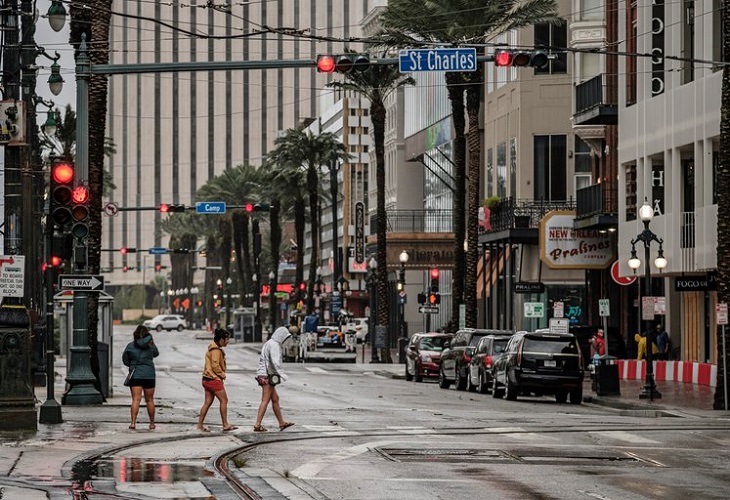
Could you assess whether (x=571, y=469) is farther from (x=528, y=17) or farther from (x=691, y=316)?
(x=528, y=17)

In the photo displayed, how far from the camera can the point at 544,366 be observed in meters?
40.1

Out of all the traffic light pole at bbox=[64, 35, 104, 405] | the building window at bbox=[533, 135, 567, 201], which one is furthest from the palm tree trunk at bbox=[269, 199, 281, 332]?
the traffic light pole at bbox=[64, 35, 104, 405]

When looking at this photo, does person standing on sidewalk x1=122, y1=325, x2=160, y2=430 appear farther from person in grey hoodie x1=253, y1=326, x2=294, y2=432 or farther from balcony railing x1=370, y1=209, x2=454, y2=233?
balcony railing x1=370, y1=209, x2=454, y2=233

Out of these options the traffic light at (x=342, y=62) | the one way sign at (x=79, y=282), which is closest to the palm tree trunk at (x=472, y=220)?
the one way sign at (x=79, y=282)

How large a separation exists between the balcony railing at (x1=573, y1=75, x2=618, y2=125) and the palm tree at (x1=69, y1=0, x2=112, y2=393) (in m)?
22.4

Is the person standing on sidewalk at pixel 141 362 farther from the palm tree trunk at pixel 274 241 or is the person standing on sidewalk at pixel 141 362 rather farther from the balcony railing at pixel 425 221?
the palm tree trunk at pixel 274 241

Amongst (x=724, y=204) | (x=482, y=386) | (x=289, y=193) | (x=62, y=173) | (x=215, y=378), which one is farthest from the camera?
(x=289, y=193)

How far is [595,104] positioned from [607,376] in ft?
59.1

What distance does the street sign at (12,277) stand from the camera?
992 inches

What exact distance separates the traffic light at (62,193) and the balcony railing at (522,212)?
40987 millimetres

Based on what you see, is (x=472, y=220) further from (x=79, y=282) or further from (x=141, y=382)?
(x=141, y=382)

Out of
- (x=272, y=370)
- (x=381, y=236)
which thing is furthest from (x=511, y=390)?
(x=381, y=236)

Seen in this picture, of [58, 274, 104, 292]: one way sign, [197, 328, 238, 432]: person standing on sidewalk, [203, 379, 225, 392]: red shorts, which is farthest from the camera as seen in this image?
[58, 274, 104, 292]: one way sign

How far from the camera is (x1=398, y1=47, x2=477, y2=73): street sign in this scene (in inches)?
1214
